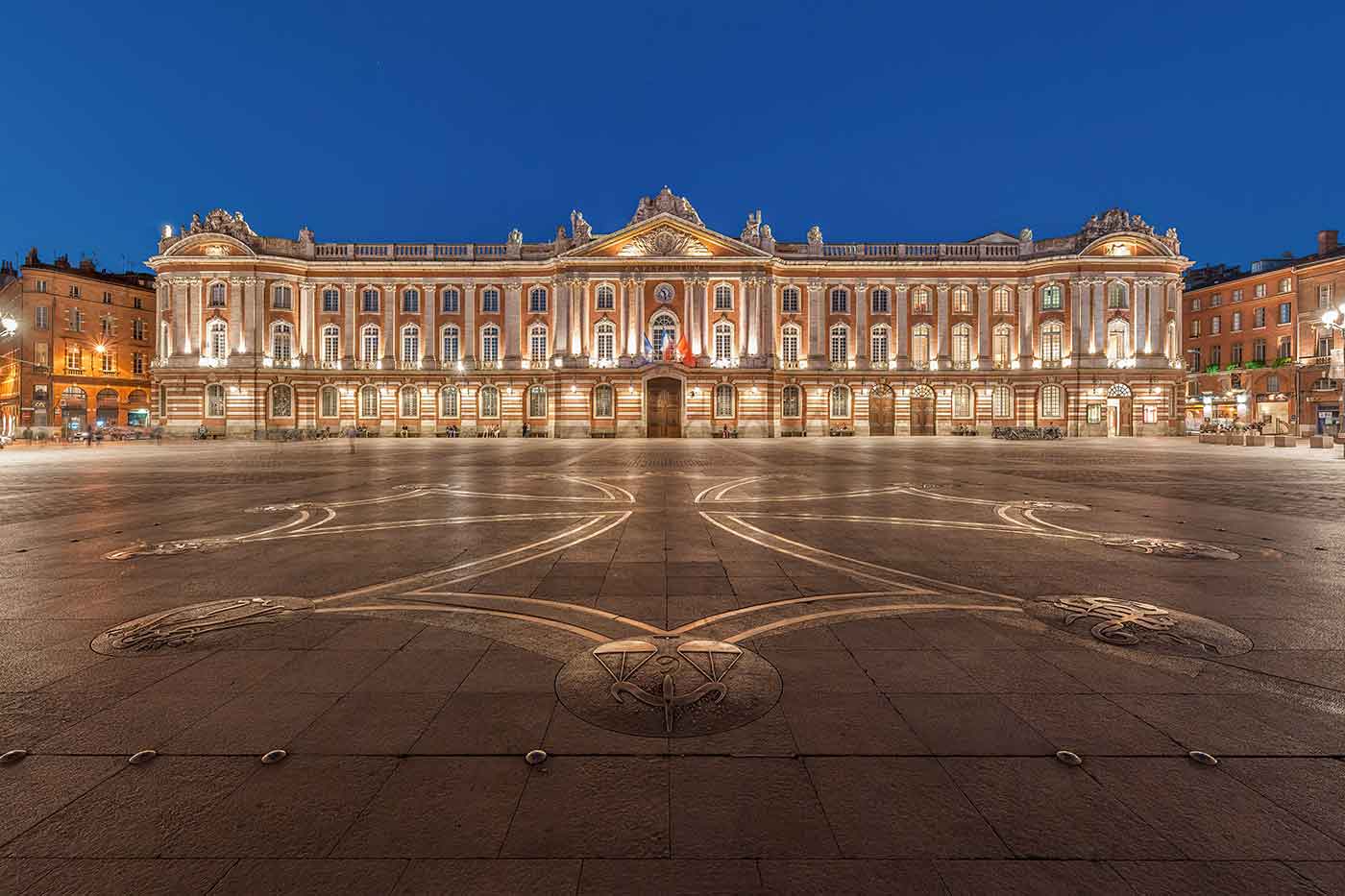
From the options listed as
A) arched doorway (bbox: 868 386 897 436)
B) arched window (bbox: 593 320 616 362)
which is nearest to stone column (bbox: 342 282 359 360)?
arched window (bbox: 593 320 616 362)

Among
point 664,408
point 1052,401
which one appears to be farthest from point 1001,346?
point 664,408

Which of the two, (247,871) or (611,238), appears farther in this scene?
(611,238)

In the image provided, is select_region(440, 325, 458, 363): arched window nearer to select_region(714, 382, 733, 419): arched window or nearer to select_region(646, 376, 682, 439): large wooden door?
select_region(646, 376, 682, 439): large wooden door

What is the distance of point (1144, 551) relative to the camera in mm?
7562

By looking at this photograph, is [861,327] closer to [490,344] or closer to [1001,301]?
[1001,301]

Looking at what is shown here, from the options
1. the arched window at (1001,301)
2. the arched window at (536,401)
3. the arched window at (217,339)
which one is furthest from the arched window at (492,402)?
the arched window at (1001,301)

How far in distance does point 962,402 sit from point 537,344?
117ft

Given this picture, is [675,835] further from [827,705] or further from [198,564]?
[198,564]

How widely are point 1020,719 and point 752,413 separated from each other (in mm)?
46370

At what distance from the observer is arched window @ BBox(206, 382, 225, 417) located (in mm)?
49781

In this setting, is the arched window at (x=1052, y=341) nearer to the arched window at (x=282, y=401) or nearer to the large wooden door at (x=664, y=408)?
the large wooden door at (x=664, y=408)

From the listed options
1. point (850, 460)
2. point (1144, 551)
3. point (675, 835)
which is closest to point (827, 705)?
point (675, 835)

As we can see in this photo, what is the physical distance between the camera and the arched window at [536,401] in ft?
170

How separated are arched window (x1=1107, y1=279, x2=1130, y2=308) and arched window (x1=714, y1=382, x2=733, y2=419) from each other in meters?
31.2
